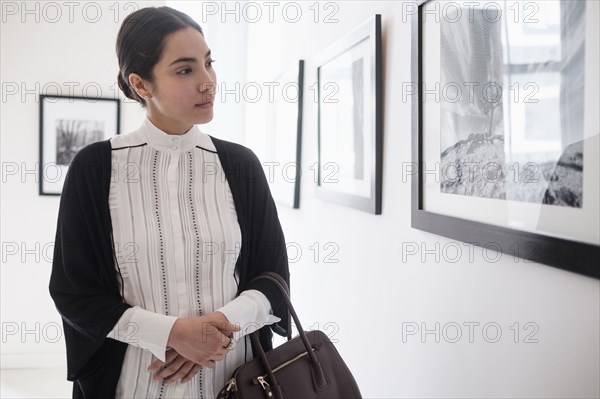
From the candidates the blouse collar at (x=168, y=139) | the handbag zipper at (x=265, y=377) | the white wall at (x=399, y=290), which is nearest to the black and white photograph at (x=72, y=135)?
the white wall at (x=399, y=290)

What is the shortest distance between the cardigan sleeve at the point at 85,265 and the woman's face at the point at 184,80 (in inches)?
7.2

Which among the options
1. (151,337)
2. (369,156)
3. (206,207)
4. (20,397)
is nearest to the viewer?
(151,337)

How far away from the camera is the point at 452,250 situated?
123 cm

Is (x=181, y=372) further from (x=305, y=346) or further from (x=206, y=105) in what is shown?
(x=206, y=105)

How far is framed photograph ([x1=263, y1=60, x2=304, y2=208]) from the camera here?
2439mm

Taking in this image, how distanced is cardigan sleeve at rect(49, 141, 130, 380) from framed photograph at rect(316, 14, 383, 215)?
745 mm

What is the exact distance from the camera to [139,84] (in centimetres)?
120

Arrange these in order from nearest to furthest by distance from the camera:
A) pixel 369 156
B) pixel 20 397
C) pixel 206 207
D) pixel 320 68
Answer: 1. pixel 206 207
2. pixel 369 156
3. pixel 320 68
4. pixel 20 397

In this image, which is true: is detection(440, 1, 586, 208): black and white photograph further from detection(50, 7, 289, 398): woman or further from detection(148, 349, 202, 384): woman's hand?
detection(148, 349, 202, 384): woman's hand

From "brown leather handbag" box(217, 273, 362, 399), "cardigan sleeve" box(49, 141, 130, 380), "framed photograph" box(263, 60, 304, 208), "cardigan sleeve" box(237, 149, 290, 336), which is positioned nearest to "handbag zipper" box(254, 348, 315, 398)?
"brown leather handbag" box(217, 273, 362, 399)

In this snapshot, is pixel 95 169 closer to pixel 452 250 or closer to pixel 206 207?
pixel 206 207

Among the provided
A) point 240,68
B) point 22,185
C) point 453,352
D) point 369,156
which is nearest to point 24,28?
point 22,185

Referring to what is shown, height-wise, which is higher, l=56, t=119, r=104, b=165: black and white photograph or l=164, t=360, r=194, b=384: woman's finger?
l=56, t=119, r=104, b=165: black and white photograph

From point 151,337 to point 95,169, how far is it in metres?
0.35
